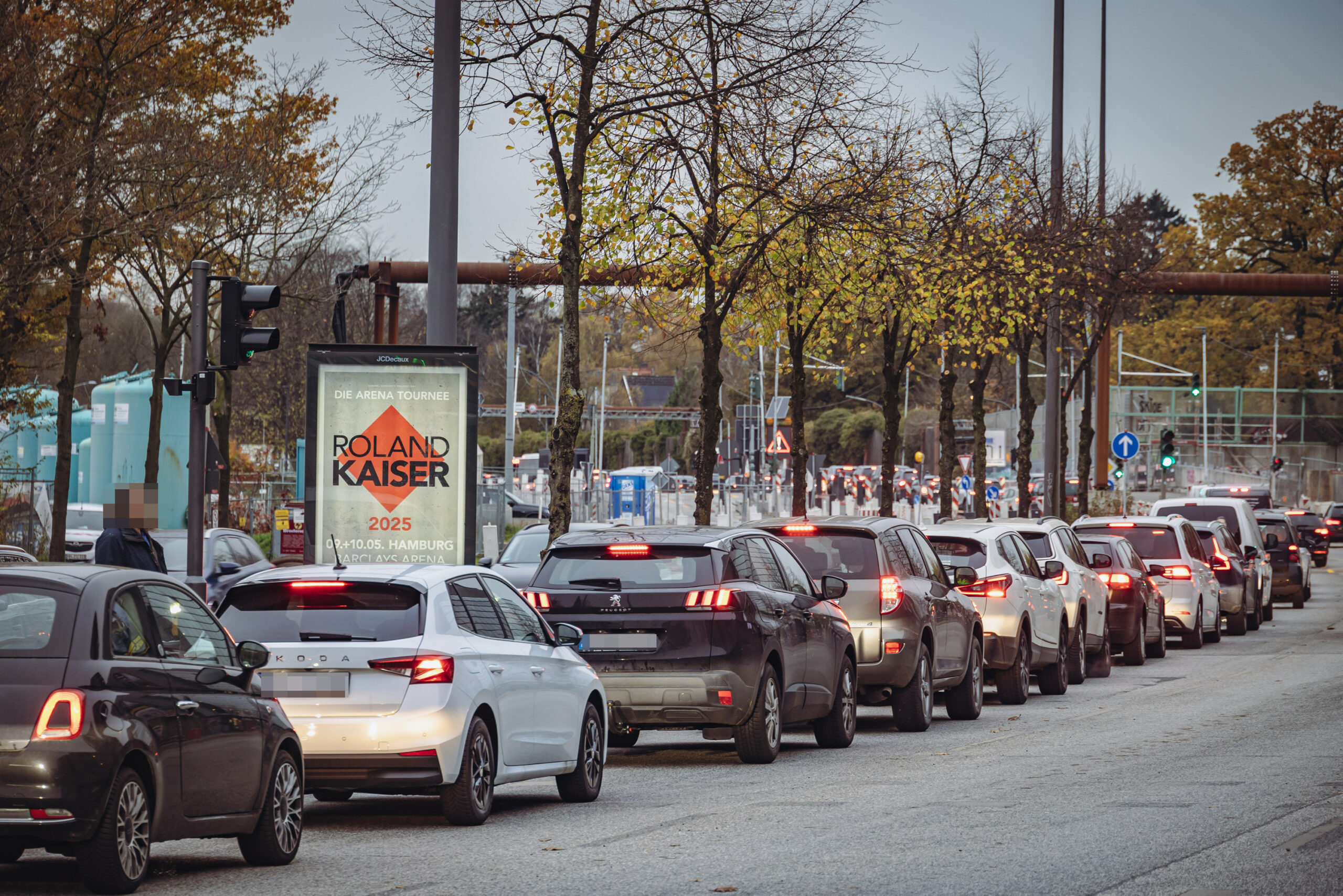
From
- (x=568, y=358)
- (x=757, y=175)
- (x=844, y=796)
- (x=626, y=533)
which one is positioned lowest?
(x=844, y=796)

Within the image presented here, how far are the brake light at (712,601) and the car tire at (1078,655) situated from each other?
31.6 ft

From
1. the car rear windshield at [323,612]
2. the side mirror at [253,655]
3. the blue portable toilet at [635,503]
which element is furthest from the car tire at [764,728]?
the blue portable toilet at [635,503]

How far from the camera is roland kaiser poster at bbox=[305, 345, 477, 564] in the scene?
16.8 m

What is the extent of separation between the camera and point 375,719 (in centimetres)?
970

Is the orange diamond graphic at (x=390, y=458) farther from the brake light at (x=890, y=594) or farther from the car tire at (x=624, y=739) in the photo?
the brake light at (x=890, y=594)

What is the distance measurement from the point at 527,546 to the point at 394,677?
16.9m

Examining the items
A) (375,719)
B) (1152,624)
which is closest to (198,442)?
(375,719)

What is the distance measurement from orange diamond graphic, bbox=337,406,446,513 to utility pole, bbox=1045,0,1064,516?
1809cm

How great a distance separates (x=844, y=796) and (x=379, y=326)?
1928 centimetres

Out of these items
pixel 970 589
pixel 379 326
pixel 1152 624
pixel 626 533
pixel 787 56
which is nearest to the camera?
pixel 626 533

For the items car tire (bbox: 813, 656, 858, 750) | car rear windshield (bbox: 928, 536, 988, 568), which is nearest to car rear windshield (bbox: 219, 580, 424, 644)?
car tire (bbox: 813, 656, 858, 750)

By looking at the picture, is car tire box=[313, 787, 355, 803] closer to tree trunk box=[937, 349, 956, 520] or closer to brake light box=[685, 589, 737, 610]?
brake light box=[685, 589, 737, 610]

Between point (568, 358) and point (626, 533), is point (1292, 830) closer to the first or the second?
point (626, 533)

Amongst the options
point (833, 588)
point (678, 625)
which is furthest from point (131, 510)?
point (833, 588)
